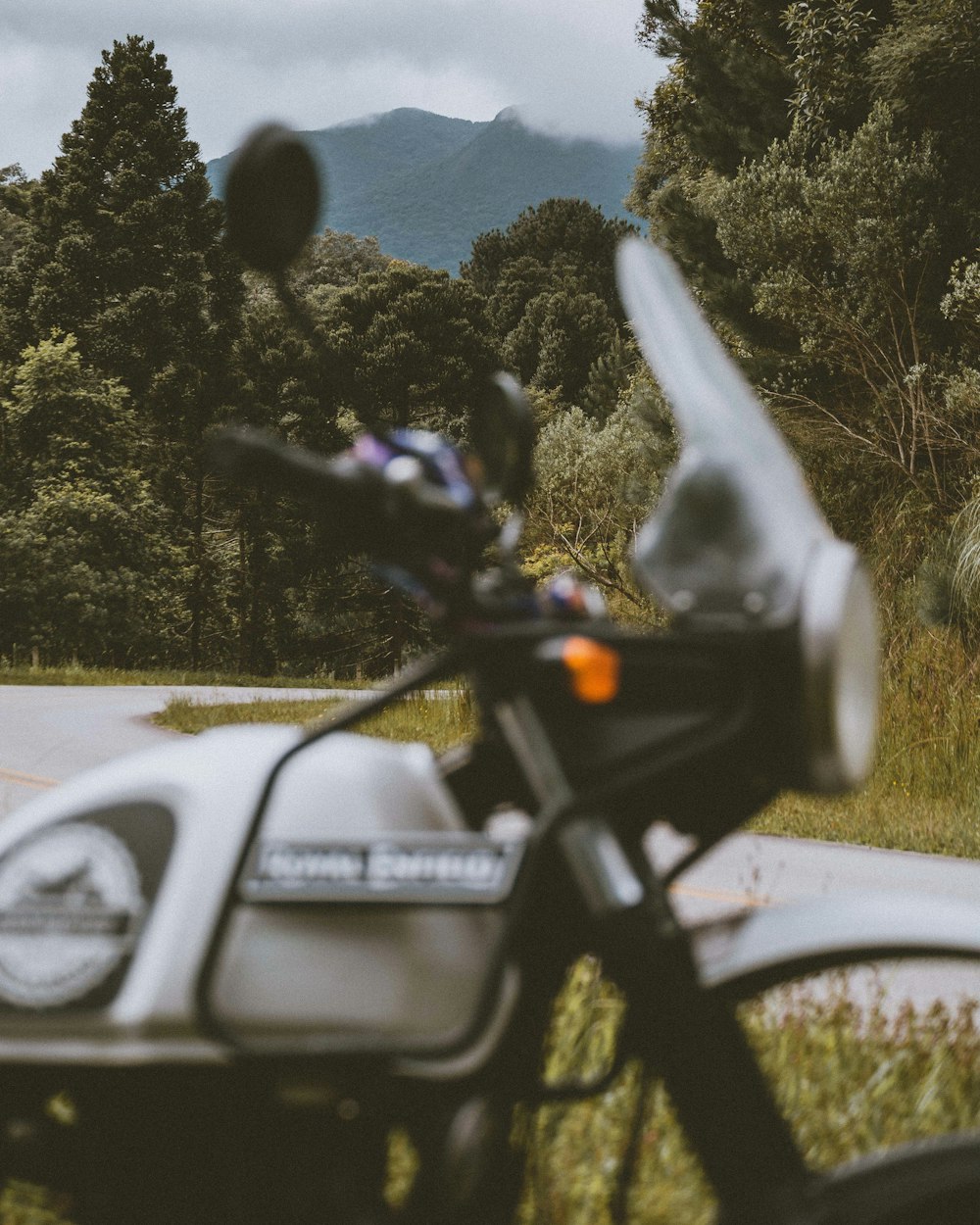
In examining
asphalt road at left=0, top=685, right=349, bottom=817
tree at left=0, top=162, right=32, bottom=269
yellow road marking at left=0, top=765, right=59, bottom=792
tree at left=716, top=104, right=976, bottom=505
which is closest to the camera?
yellow road marking at left=0, top=765, right=59, bottom=792

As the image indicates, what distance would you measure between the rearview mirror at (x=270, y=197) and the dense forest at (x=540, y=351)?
8.89m

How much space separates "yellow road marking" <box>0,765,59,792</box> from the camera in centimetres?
999

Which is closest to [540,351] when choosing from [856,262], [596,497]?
[596,497]

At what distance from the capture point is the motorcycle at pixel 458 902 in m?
1.34

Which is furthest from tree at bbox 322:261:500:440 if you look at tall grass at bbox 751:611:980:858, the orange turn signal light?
the orange turn signal light

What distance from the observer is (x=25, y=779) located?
10.3 meters

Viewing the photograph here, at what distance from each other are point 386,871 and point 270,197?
0.78 meters

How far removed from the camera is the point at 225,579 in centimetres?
3666

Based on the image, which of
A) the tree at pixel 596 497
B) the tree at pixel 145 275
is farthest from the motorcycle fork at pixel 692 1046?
the tree at pixel 145 275

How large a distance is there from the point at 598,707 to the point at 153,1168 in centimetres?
81

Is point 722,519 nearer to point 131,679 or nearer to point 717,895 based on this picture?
point 717,895

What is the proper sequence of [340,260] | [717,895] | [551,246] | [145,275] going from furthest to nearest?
1. [340,260]
2. [551,246]
3. [145,275]
4. [717,895]

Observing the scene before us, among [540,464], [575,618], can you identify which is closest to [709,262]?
[540,464]

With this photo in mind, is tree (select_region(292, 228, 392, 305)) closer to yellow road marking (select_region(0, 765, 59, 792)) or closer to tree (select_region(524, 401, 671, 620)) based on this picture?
tree (select_region(524, 401, 671, 620))
